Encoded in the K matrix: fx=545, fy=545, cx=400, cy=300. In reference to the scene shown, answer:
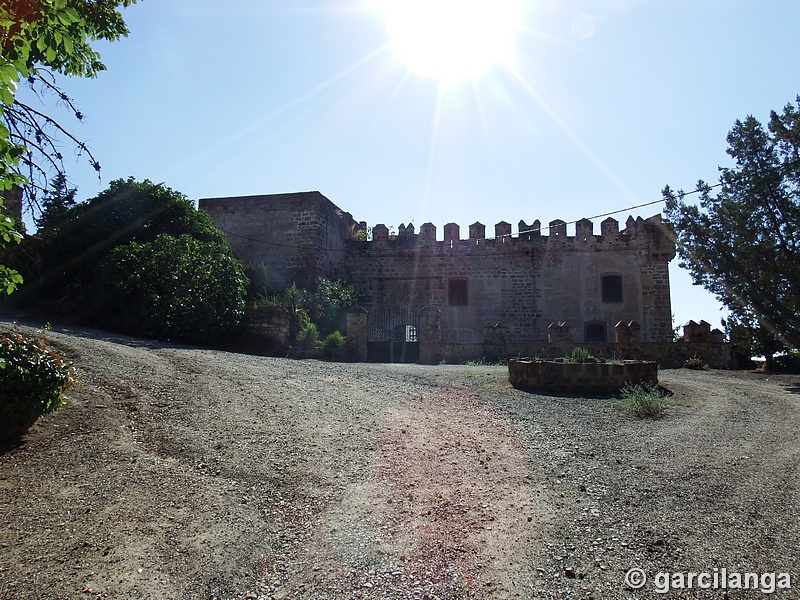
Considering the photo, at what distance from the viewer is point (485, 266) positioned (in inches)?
856

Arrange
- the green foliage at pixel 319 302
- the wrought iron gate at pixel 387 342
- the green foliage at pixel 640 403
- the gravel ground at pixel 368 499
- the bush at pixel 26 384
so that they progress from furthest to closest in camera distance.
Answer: the wrought iron gate at pixel 387 342 < the green foliage at pixel 319 302 < the green foliage at pixel 640 403 < the bush at pixel 26 384 < the gravel ground at pixel 368 499

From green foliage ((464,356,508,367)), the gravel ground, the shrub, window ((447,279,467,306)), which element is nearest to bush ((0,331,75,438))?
the gravel ground

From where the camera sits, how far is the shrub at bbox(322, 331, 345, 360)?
14422 millimetres

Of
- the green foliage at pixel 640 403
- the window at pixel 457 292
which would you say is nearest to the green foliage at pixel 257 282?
the window at pixel 457 292

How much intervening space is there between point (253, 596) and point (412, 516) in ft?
4.14

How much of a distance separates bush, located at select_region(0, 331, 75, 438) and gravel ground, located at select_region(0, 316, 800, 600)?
21cm

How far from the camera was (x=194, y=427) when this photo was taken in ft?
17.6

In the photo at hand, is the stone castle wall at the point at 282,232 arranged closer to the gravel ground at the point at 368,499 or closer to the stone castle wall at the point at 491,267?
the stone castle wall at the point at 491,267

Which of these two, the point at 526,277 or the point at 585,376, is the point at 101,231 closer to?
the point at 585,376

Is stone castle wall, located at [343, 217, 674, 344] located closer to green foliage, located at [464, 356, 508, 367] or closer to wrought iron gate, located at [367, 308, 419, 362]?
wrought iron gate, located at [367, 308, 419, 362]

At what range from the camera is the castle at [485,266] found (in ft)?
68.0

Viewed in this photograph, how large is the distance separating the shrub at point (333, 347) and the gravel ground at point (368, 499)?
7404 millimetres

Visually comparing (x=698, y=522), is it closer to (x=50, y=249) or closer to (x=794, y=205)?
(x=794, y=205)

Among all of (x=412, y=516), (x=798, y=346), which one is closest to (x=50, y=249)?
(x=412, y=516)
